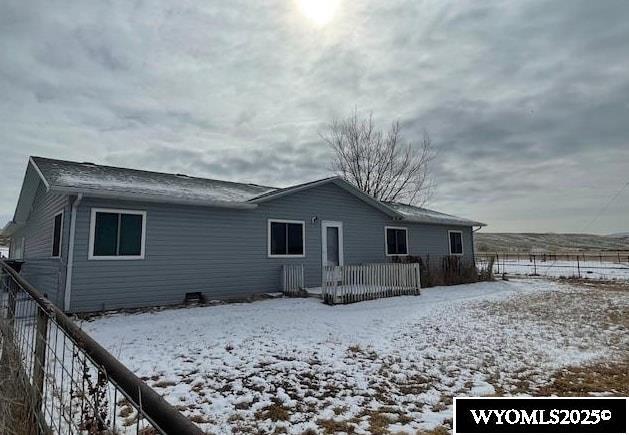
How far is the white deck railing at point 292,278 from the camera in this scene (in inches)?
457

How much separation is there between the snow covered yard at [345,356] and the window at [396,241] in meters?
5.99

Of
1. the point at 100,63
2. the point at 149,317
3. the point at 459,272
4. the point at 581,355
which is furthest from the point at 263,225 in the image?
the point at 459,272

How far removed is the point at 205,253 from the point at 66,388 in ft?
21.1

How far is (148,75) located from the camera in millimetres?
10492

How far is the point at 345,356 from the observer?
5.40 m

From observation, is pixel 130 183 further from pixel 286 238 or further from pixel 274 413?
pixel 274 413

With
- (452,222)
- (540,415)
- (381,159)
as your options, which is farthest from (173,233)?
(381,159)

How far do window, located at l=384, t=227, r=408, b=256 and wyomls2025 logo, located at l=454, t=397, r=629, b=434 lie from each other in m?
11.7

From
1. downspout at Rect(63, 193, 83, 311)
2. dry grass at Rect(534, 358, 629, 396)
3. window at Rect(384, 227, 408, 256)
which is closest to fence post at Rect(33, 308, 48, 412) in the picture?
dry grass at Rect(534, 358, 629, 396)

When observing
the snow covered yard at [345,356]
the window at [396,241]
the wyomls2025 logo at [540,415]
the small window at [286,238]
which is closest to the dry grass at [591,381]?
the snow covered yard at [345,356]

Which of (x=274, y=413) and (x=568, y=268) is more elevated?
(x=568, y=268)

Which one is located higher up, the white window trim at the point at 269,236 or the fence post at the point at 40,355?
the white window trim at the point at 269,236

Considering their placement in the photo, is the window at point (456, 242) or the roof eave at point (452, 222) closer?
the roof eave at point (452, 222)

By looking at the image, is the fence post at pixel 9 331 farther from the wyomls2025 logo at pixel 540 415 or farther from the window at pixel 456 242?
the window at pixel 456 242
